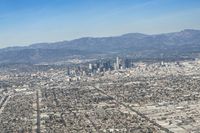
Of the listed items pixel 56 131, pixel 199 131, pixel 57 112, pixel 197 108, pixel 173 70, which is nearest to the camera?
pixel 199 131

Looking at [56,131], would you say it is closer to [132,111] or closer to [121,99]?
[132,111]

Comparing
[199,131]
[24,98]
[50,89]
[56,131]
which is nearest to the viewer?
[199,131]

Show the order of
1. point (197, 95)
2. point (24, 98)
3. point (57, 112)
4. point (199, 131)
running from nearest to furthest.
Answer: point (199, 131), point (57, 112), point (197, 95), point (24, 98)

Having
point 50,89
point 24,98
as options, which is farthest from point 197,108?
point 50,89

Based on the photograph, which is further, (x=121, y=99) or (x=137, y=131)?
(x=121, y=99)

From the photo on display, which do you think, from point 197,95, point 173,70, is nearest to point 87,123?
point 197,95

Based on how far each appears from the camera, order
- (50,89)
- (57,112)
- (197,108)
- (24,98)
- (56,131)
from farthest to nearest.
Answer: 1. (50,89)
2. (24,98)
3. (57,112)
4. (197,108)
5. (56,131)

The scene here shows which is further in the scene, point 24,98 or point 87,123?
point 24,98

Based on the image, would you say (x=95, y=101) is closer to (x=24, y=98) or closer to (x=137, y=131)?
(x=24, y=98)
